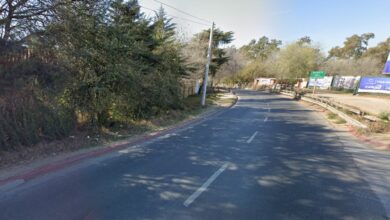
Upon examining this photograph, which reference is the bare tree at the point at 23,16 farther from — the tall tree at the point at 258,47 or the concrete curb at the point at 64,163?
the tall tree at the point at 258,47

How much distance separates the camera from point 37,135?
24.3 ft

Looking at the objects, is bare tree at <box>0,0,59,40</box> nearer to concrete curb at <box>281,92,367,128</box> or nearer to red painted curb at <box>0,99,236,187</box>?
red painted curb at <box>0,99,236,187</box>

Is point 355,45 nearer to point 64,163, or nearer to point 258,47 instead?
point 258,47

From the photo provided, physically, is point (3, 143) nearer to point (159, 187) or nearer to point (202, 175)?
point (159, 187)

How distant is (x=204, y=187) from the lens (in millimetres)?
5281

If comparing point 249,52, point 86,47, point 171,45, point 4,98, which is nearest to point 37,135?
point 4,98

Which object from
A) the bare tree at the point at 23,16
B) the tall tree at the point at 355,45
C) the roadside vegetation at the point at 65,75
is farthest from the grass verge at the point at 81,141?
the tall tree at the point at 355,45

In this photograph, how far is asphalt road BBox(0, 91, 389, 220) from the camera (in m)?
4.29

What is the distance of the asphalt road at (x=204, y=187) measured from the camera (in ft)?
14.1

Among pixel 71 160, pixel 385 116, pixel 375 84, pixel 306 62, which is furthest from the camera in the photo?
pixel 306 62

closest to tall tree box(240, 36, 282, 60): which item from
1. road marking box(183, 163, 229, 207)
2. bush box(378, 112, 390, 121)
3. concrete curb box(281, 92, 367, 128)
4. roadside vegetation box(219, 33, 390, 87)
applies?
roadside vegetation box(219, 33, 390, 87)

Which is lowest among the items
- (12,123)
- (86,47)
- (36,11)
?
(12,123)

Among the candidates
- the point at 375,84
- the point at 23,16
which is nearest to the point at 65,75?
the point at 23,16

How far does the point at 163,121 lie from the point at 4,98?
7644mm
